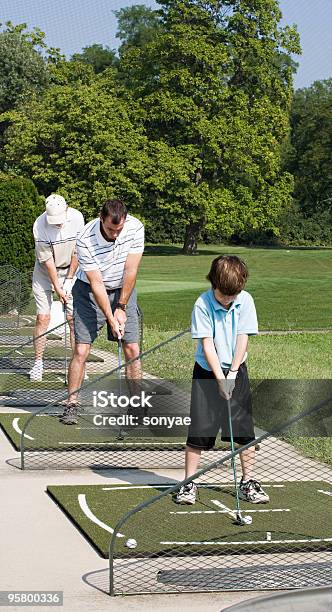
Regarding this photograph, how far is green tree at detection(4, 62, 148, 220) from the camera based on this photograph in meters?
52.2

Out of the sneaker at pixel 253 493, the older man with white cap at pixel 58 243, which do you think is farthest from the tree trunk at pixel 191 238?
the sneaker at pixel 253 493

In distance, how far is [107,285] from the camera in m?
8.91

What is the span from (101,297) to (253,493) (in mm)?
2628

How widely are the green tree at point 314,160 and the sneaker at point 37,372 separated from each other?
55896 mm

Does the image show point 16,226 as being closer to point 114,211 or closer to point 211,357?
point 114,211

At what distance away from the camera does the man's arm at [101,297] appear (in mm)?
8641

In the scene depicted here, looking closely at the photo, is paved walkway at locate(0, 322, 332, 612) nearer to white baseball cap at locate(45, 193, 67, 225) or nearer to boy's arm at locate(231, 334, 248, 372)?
boy's arm at locate(231, 334, 248, 372)

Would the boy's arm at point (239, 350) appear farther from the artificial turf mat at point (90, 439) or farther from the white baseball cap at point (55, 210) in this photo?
the white baseball cap at point (55, 210)

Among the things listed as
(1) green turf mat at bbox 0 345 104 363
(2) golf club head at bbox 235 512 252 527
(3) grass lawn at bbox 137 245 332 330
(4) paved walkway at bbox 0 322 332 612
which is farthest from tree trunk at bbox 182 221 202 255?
(2) golf club head at bbox 235 512 252 527

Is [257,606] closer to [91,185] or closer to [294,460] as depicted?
[294,460]

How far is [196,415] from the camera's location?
661cm

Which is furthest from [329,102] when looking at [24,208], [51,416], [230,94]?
[51,416]

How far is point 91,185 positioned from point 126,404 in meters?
45.1

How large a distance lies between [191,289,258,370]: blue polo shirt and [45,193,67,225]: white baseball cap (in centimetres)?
451
